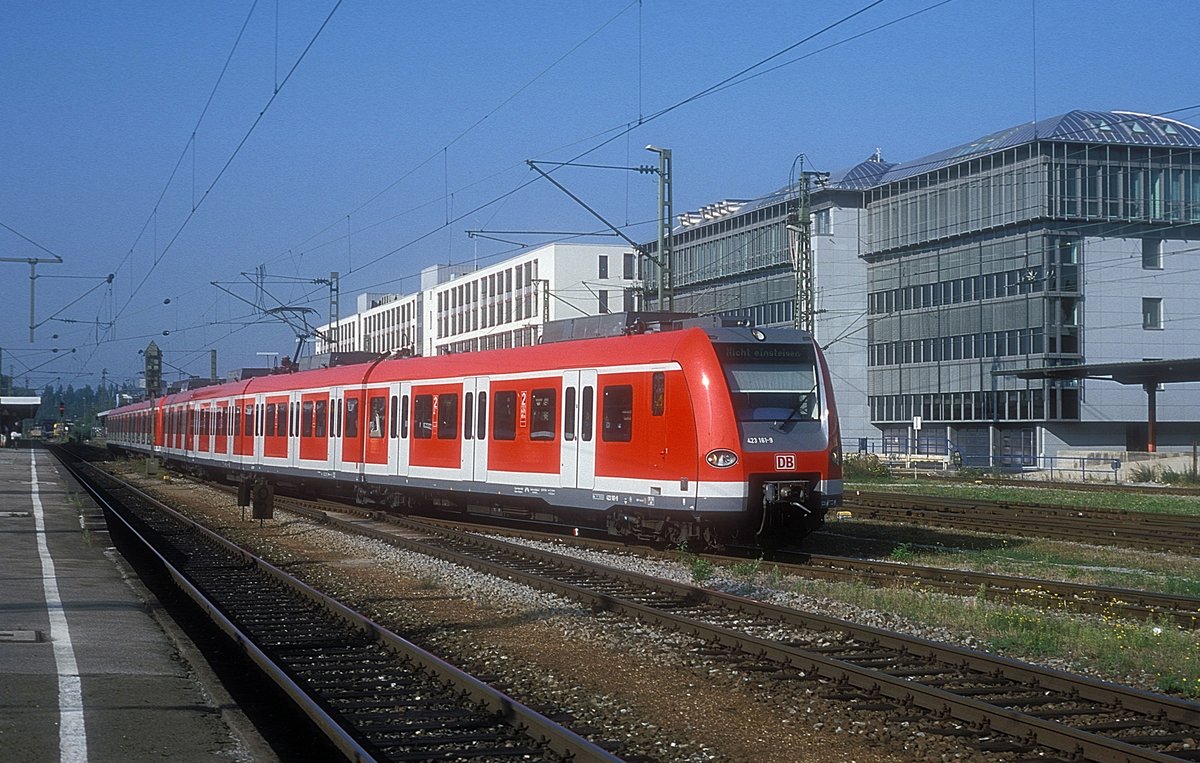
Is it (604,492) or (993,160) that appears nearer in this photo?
(604,492)

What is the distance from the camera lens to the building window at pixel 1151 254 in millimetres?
60188

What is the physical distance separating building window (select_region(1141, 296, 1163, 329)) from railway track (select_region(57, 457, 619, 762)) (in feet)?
176

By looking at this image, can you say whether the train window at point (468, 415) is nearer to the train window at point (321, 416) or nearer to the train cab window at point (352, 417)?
the train cab window at point (352, 417)

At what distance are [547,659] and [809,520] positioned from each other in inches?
309

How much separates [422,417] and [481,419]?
2945 mm

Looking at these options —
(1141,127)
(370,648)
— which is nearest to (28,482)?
(370,648)

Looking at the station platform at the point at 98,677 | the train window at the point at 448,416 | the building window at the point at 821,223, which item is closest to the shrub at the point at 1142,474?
the train window at the point at 448,416

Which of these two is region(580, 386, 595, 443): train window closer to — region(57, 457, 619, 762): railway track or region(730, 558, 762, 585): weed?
region(730, 558, 762, 585): weed

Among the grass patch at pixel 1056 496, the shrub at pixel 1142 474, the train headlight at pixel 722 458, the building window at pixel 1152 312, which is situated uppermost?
the building window at pixel 1152 312

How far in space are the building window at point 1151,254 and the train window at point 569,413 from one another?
47900 mm

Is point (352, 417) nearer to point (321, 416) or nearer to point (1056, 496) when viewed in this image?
point (321, 416)

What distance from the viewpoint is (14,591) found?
1336 centimetres

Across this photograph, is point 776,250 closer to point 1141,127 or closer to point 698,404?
point 1141,127

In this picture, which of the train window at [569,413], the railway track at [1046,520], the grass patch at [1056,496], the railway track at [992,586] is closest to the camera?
the railway track at [992,586]
